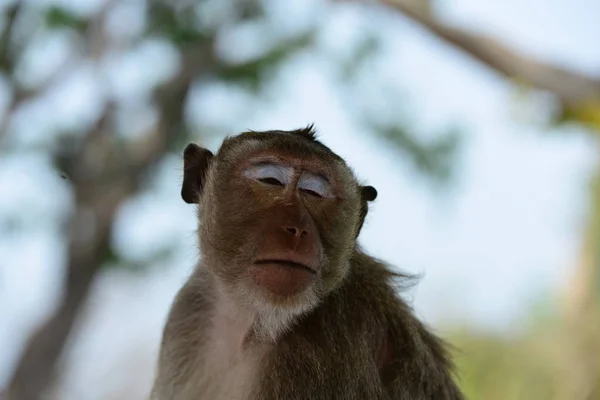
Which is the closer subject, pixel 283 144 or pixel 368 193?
pixel 283 144

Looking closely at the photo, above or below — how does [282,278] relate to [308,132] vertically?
below

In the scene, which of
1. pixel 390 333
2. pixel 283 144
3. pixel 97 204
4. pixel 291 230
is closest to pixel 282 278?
pixel 291 230

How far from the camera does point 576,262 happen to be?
8.49 m

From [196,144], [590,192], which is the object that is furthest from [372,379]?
[590,192]

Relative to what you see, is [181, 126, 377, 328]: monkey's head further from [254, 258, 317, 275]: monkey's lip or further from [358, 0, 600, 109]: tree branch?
[358, 0, 600, 109]: tree branch

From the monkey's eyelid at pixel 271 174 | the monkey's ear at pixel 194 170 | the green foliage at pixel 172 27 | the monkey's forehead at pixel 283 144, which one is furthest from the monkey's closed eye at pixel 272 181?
the green foliage at pixel 172 27

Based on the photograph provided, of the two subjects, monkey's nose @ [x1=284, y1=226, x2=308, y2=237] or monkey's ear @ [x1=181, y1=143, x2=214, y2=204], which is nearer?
monkey's nose @ [x1=284, y1=226, x2=308, y2=237]

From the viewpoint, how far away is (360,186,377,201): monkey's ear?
9.01 ft


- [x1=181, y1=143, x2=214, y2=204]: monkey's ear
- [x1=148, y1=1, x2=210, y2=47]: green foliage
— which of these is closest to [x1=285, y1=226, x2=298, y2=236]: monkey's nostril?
[x1=181, y1=143, x2=214, y2=204]: monkey's ear

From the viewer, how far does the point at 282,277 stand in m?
2.28

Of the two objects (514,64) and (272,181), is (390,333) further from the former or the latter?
(514,64)

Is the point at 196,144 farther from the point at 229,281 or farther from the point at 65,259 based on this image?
the point at 65,259

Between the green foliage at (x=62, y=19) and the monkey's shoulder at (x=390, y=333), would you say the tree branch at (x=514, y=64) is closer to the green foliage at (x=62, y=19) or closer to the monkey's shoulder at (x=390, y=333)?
the green foliage at (x=62, y=19)

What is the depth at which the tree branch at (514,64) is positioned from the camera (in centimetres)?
643
